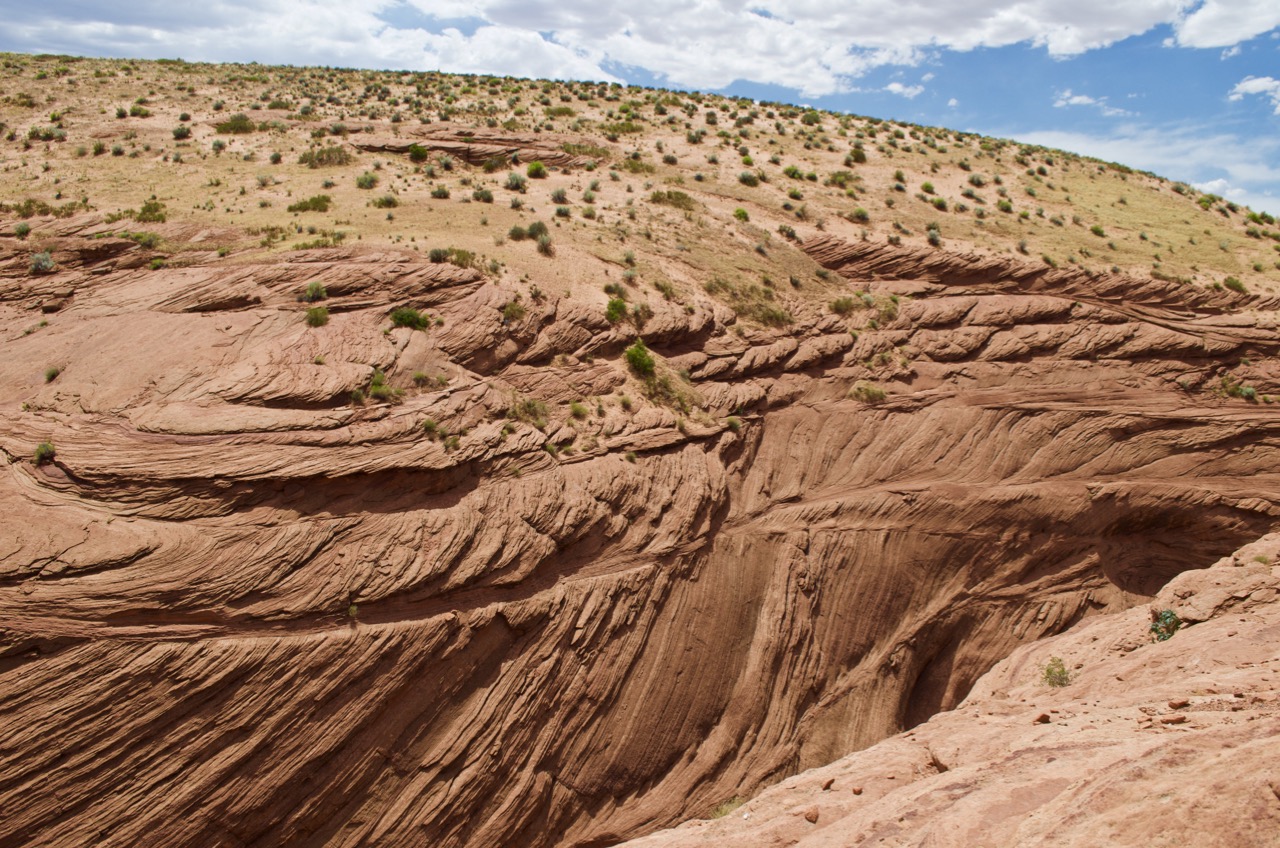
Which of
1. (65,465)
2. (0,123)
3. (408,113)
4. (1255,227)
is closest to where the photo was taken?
(65,465)

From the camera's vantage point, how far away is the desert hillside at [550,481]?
37.0 ft

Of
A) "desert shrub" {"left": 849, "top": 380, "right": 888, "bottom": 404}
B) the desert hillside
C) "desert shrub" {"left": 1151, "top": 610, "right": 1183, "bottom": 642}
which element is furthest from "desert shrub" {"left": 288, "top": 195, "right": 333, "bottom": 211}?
"desert shrub" {"left": 1151, "top": 610, "right": 1183, "bottom": 642}

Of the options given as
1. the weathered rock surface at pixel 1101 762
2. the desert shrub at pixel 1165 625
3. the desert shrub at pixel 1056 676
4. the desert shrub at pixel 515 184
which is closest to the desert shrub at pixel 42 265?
the desert shrub at pixel 515 184

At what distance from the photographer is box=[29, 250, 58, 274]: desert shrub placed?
16.8 m

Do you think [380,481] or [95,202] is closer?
[380,481]

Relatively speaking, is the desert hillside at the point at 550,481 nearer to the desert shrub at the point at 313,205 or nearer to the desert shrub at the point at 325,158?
the desert shrub at the point at 325,158

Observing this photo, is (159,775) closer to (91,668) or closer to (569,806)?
(91,668)

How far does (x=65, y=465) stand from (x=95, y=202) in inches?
567

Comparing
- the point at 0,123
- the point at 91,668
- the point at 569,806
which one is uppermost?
the point at 0,123

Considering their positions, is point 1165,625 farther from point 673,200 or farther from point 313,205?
point 313,205

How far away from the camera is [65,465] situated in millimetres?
12008

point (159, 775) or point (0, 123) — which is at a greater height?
point (0, 123)

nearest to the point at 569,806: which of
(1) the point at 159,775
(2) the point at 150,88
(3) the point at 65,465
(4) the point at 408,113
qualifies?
(1) the point at 159,775

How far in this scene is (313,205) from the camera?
22453 mm
